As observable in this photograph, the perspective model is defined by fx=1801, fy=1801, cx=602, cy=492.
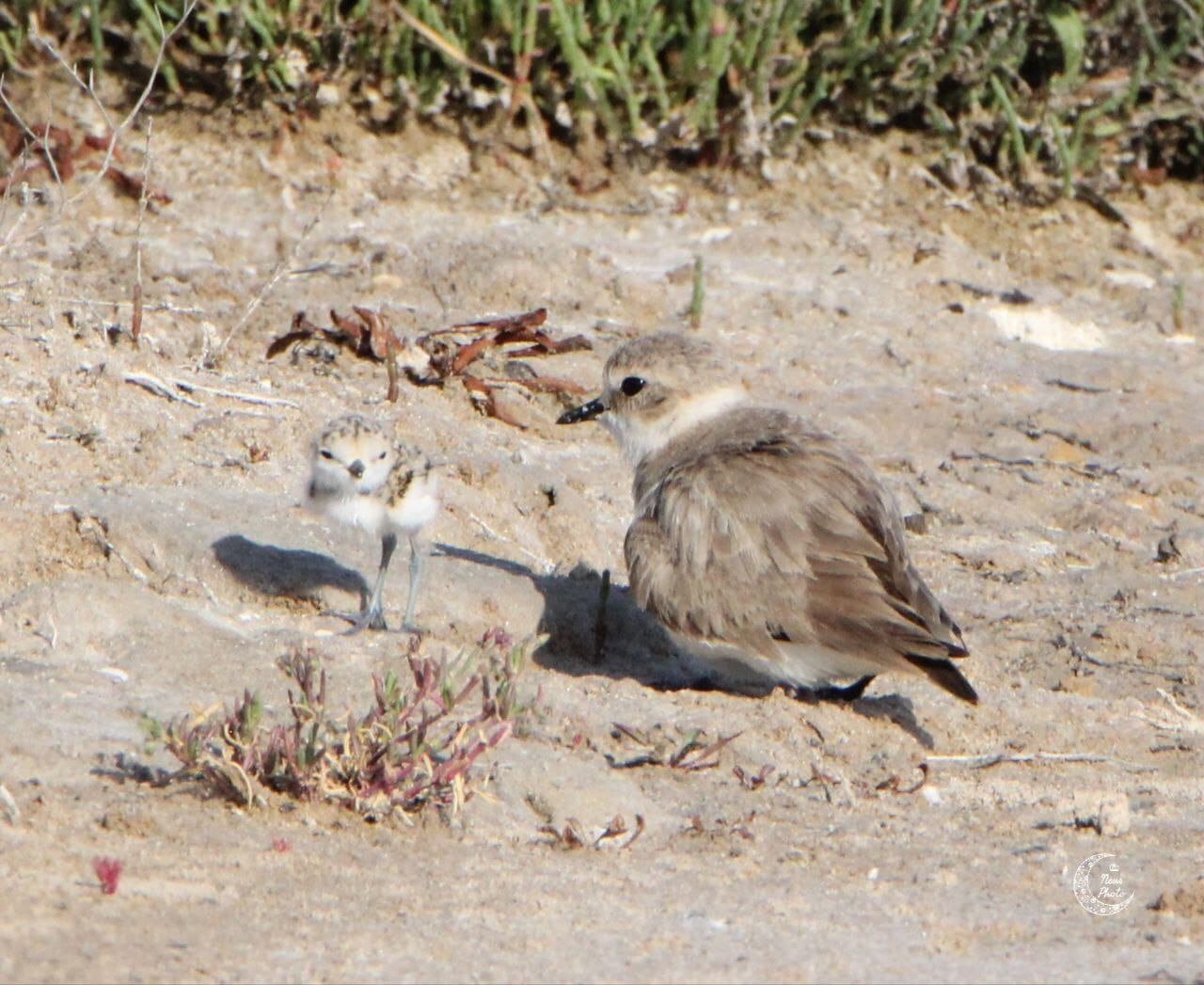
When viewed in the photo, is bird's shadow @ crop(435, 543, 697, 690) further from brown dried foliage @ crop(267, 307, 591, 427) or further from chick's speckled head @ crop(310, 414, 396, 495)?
brown dried foliage @ crop(267, 307, 591, 427)

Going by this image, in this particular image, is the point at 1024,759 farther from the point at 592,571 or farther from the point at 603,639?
the point at 592,571

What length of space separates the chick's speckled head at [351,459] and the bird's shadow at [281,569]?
26cm

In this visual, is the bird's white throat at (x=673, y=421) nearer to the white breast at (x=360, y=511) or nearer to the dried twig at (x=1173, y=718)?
the white breast at (x=360, y=511)

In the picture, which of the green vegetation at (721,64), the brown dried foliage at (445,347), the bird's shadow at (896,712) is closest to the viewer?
the bird's shadow at (896,712)

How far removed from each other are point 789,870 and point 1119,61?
6636 millimetres

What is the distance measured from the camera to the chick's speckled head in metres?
5.23

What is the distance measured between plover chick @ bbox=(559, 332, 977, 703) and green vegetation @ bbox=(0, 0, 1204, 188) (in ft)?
11.1

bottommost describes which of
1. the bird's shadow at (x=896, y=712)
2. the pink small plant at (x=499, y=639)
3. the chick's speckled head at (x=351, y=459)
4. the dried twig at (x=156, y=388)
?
the bird's shadow at (x=896, y=712)

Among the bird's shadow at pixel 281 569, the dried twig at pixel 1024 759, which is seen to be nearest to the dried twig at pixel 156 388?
the bird's shadow at pixel 281 569

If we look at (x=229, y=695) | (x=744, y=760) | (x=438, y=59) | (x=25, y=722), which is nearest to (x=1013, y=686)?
(x=744, y=760)

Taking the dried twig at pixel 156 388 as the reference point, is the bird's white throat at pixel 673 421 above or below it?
above

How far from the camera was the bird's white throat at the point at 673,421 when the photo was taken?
20.6 ft

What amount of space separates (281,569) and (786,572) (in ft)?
4.95

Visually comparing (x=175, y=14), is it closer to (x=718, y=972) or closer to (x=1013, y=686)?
(x=1013, y=686)
